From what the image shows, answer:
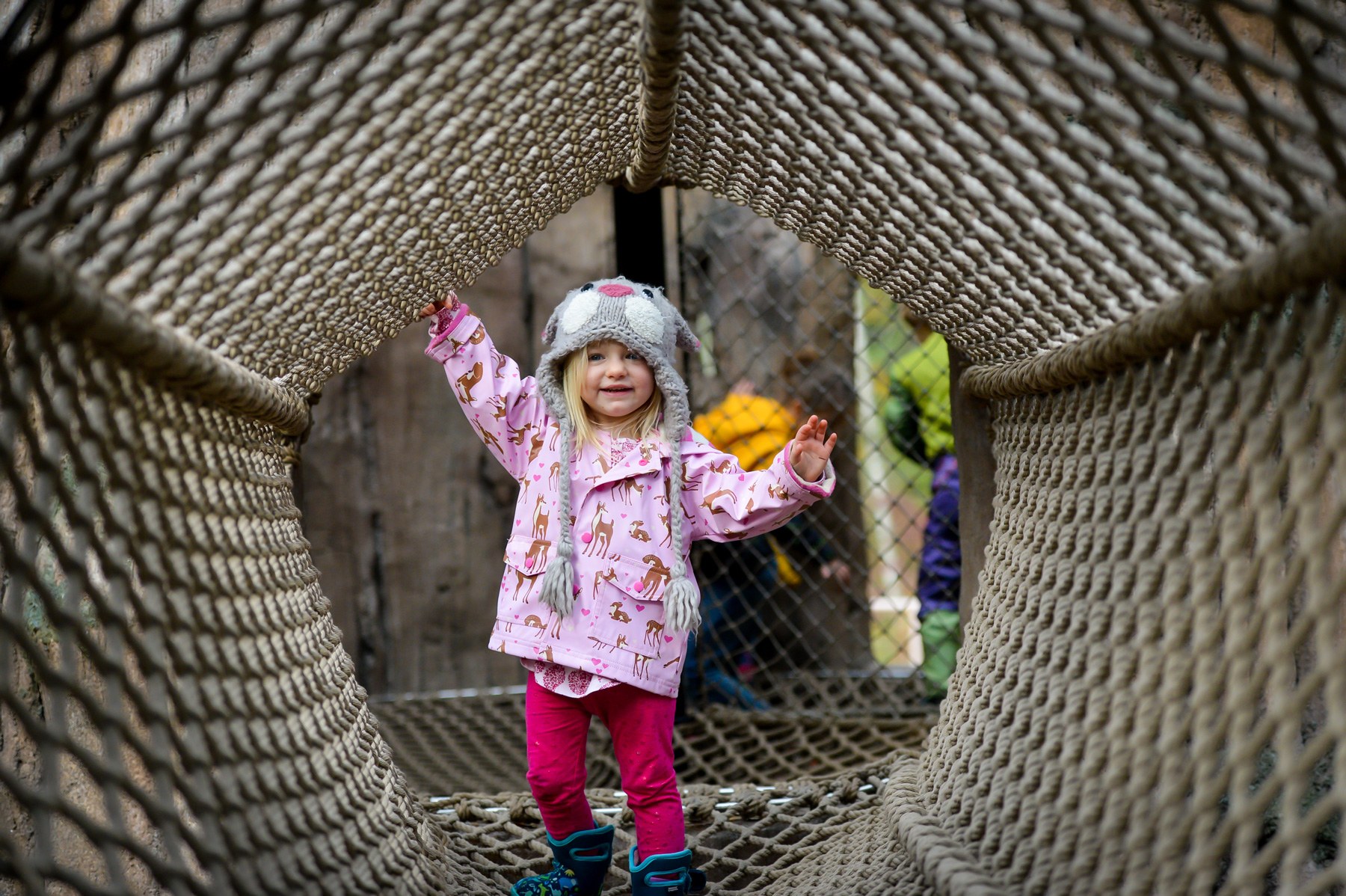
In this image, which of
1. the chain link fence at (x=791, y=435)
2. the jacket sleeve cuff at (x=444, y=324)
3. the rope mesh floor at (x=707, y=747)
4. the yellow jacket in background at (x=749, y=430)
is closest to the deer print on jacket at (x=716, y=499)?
the jacket sleeve cuff at (x=444, y=324)

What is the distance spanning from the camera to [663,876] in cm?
130

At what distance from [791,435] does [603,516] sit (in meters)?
1.54

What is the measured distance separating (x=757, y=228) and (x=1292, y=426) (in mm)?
3045

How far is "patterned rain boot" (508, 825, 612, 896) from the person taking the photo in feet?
4.42

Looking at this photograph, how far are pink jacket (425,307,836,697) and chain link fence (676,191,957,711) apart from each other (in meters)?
1.18

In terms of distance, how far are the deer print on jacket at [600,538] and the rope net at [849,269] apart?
320 mm

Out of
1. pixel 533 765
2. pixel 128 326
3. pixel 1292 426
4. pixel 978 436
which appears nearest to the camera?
pixel 1292 426

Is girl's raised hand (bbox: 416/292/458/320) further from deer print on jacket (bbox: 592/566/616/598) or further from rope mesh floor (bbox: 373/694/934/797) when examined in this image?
rope mesh floor (bbox: 373/694/934/797)

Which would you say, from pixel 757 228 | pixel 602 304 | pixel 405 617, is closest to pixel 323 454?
pixel 405 617

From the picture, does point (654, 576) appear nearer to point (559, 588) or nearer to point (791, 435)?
point (559, 588)

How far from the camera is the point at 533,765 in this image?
1.36 meters

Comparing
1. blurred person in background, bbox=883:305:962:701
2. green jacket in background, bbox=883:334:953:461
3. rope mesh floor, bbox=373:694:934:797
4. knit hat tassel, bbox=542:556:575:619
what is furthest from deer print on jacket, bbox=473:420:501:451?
green jacket in background, bbox=883:334:953:461

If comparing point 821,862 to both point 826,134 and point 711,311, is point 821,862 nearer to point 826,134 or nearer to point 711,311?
point 826,134

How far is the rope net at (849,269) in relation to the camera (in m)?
0.70
